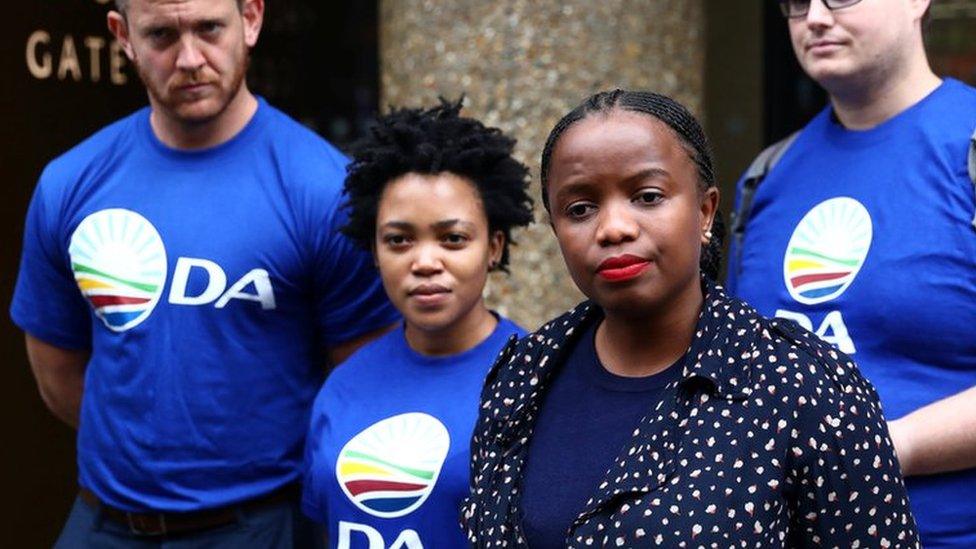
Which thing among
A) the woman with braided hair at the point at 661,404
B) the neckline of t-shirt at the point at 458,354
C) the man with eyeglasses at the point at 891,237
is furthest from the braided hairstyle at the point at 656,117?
the neckline of t-shirt at the point at 458,354

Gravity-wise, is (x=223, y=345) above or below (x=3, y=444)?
above

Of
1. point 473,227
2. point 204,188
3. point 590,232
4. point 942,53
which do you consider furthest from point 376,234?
point 942,53

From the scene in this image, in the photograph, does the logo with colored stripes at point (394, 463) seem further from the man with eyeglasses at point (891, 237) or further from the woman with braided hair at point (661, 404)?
the man with eyeglasses at point (891, 237)

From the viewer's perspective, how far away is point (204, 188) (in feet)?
12.1

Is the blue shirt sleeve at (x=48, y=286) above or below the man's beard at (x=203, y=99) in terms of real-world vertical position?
below

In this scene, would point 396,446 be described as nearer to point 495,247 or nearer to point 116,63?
point 495,247

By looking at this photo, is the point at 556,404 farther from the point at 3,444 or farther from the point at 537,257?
the point at 3,444

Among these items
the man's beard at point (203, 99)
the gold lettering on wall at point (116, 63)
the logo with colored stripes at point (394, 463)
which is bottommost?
the logo with colored stripes at point (394, 463)

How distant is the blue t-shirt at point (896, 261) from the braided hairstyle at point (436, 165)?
1.83 feet

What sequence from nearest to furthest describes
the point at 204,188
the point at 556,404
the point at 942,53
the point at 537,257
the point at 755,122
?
the point at 556,404
the point at 204,188
the point at 537,257
the point at 942,53
the point at 755,122

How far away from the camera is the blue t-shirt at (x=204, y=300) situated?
11.8ft

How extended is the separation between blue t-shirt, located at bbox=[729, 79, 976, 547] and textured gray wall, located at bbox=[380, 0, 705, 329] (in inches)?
58.4

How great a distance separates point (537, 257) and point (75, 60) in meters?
1.63

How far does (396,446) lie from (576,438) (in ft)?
3.11
